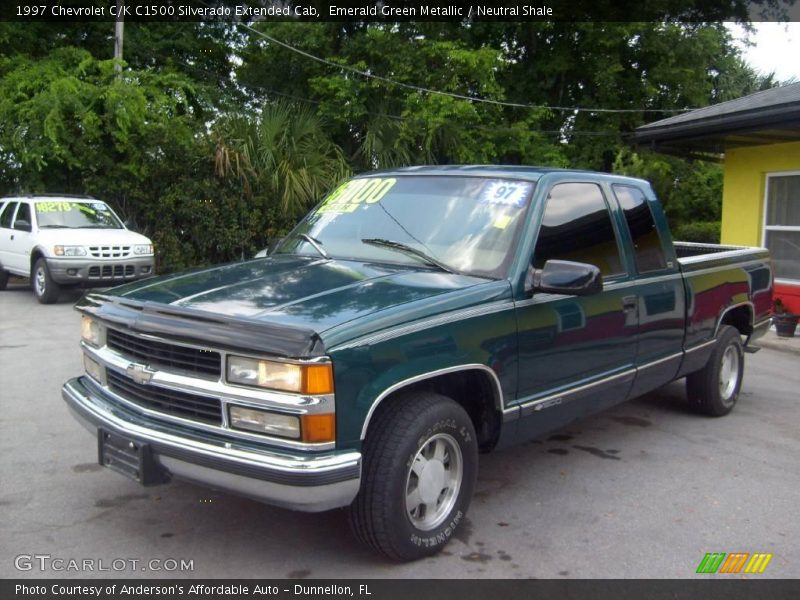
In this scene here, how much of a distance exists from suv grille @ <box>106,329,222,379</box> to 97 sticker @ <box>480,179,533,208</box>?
1955 millimetres

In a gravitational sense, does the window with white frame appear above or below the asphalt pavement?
Result: above

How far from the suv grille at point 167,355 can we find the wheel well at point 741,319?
4.70 metres

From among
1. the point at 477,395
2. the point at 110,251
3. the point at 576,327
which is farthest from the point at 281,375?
the point at 110,251

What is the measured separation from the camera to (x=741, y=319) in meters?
6.77

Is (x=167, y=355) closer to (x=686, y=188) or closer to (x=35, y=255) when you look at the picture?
(x=35, y=255)

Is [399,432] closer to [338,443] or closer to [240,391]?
[338,443]

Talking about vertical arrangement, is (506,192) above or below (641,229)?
above

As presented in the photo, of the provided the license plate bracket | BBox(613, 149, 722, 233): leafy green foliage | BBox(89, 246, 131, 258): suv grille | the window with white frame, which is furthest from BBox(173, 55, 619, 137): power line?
the license plate bracket

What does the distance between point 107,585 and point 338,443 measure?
1.23m

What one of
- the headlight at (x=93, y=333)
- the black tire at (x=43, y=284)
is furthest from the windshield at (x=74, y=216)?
the headlight at (x=93, y=333)

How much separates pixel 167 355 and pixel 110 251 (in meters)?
9.49

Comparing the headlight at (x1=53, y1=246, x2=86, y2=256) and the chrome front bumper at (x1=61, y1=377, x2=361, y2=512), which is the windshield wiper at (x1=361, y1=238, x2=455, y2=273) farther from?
the headlight at (x1=53, y1=246, x2=86, y2=256)

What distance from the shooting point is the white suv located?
476 inches

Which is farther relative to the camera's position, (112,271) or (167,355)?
(112,271)
